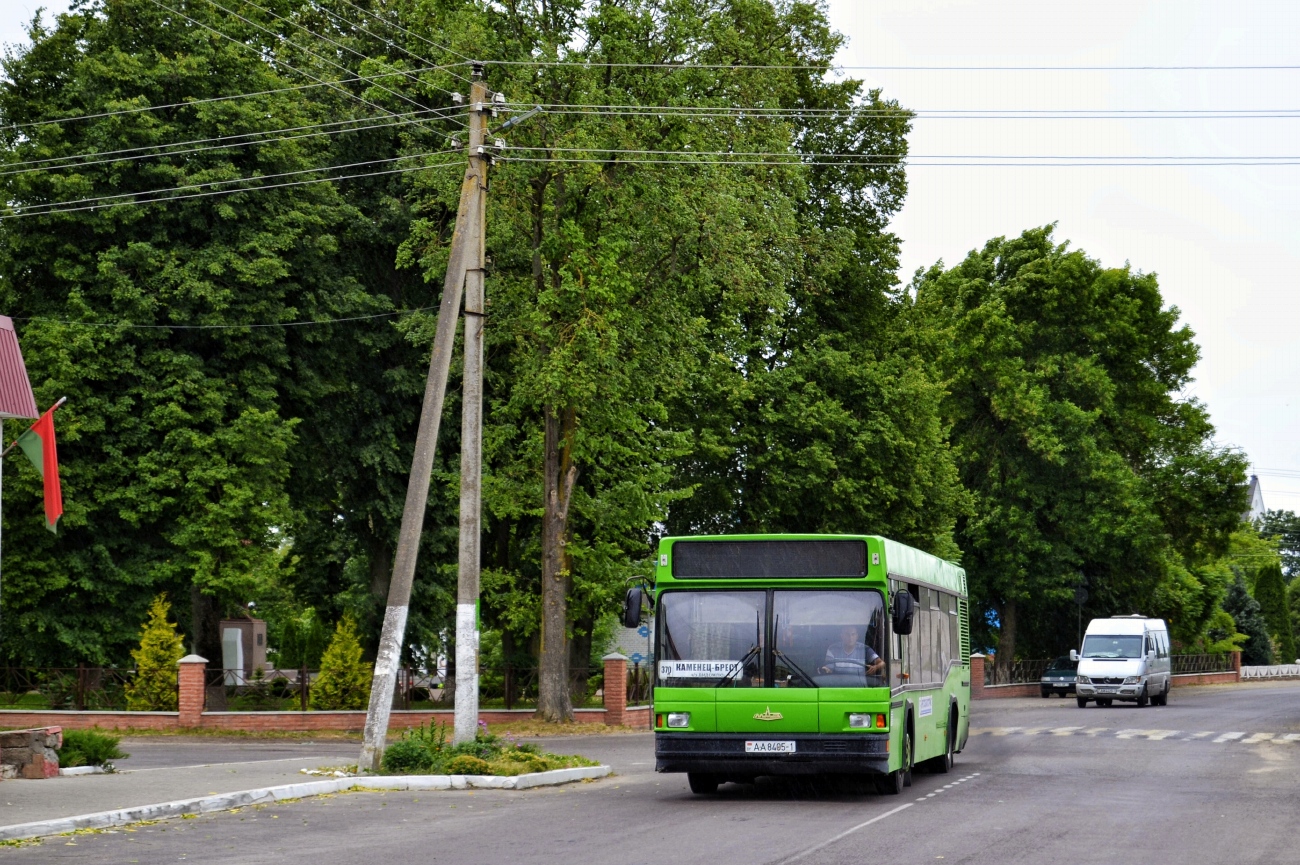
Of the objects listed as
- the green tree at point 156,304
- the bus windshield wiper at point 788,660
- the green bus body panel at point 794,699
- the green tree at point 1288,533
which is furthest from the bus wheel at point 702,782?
the green tree at point 1288,533

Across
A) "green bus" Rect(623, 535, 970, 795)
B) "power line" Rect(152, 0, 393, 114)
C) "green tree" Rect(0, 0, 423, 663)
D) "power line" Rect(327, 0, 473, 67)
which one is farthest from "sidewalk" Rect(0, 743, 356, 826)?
"power line" Rect(152, 0, 393, 114)

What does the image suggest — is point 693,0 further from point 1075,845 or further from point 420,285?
point 1075,845

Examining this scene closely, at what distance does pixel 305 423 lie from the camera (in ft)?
121

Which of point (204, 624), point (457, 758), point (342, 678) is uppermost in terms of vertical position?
point (204, 624)

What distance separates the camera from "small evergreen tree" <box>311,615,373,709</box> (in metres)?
34.8

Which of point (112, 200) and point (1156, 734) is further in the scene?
point (112, 200)

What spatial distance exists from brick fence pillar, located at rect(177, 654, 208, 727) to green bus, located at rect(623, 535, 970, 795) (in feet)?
→ 59.3

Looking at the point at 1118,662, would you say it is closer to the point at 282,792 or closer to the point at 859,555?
the point at 859,555

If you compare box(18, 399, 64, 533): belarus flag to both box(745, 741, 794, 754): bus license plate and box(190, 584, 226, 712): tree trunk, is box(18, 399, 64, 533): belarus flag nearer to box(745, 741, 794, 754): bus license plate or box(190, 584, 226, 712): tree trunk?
box(745, 741, 794, 754): bus license plate

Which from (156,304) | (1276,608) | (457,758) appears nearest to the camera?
(457,758)

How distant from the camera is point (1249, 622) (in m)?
87.6

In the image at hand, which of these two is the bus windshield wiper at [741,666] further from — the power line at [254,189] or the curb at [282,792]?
the power line at [254,189]

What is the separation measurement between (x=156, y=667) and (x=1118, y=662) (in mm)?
27268

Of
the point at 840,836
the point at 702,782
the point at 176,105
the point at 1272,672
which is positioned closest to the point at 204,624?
the point at 176,105
